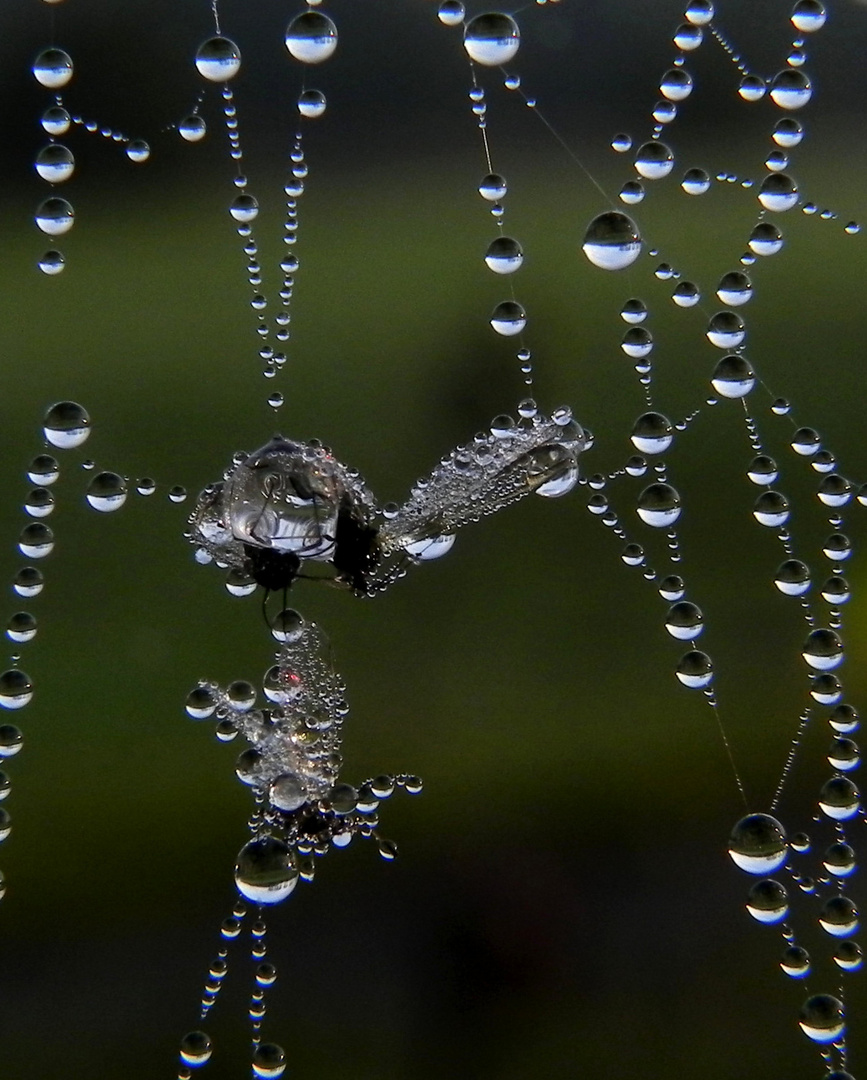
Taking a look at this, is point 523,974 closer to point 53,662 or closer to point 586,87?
point 53,662

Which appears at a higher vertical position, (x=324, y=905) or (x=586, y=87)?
(x=586, y=87)

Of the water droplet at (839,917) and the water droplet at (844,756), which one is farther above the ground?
the water droplet at (844,756)

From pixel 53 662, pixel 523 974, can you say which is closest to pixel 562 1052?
pixel 523 974

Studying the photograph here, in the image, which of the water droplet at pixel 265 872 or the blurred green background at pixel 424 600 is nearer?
the water droplet at pixel 265 872

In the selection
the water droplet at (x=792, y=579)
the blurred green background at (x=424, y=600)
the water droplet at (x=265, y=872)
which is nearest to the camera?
the water droplet at (x=265, y=872)

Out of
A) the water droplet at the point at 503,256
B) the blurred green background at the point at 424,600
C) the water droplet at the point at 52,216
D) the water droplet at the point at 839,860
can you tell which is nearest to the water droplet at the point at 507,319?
the water droplet at the point at 503,256

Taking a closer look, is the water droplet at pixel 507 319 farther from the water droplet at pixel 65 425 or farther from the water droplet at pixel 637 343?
the water droplet at pixel 65 425
